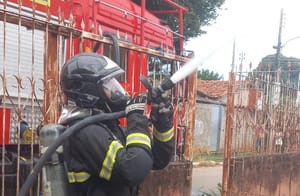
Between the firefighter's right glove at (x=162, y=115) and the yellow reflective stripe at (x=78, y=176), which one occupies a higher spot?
the firefighter's right glove at (x=162, y=115)

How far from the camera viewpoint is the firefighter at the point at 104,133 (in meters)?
2.17

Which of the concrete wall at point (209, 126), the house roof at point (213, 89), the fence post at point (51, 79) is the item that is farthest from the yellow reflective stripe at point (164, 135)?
the house roof at point (213, 89)

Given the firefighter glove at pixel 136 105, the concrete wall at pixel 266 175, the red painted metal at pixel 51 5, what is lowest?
the concrete wall at pixel 266 175

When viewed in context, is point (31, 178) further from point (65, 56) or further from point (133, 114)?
point (65, 56)

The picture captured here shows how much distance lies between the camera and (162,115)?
2.36 metres

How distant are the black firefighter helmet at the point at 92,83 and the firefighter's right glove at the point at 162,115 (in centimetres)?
17

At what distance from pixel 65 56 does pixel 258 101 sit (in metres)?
3.55

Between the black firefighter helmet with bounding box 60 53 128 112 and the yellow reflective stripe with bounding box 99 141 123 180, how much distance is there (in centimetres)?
27

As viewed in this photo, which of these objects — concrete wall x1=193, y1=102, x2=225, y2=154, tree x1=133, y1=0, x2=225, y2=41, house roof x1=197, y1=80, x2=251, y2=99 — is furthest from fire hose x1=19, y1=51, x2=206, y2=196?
house roof x1=197, y1=80, x2=251, y2=99

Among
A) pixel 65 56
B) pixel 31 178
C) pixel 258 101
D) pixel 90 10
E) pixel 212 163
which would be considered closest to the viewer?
pixel 31 178

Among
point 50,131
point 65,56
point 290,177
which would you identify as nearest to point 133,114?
point 50,131

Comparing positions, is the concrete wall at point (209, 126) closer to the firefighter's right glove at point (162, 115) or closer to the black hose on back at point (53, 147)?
the firefighter's right glove at point (162, 115)

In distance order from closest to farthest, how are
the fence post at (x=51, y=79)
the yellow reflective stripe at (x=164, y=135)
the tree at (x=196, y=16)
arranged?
the yellow reflective stripe at (x=164, y=135) < the fence post at (x=51, y=79) < the tree at (x=196, y=16)

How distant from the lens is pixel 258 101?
632 centimetres
